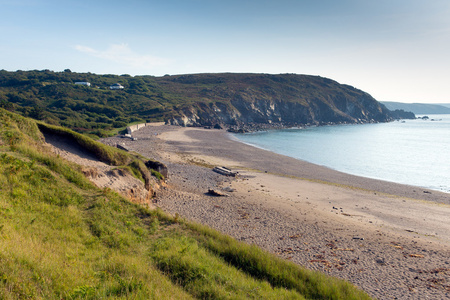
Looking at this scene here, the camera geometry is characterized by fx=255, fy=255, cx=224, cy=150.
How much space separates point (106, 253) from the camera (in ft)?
20.7

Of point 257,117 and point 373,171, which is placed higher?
point 257,117

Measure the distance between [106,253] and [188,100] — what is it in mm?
96145

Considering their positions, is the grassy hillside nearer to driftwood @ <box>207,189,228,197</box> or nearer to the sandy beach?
the sandy beach

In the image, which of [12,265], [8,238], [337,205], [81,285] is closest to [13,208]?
[8,238]

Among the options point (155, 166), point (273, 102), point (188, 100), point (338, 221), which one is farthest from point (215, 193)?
point (273, 102)

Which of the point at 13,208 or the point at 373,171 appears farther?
the point at 373,171

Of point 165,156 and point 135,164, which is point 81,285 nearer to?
point 135,164

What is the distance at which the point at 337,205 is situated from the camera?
18188mm

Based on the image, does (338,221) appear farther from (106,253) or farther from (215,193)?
(106,253)

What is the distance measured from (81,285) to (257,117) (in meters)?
106

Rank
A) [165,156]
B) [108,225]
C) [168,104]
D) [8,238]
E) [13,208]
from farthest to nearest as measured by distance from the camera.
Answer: [168,104] → [165,156] → [108,225] → [13,208] → [8,238]

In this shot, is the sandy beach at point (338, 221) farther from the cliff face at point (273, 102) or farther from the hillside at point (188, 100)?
the cliff face at point (273, 102)

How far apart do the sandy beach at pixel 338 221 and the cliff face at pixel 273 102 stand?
56795 millimetres

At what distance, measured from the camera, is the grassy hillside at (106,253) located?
15.0ft
